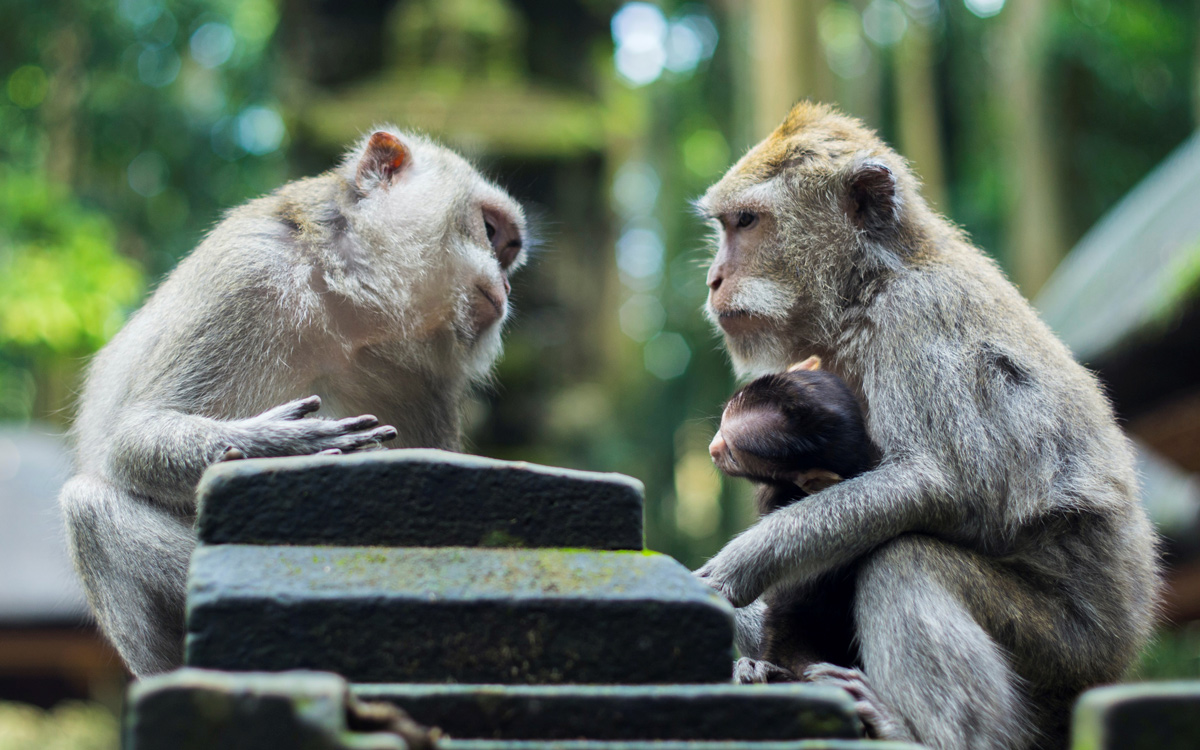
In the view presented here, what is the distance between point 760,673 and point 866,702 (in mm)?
372

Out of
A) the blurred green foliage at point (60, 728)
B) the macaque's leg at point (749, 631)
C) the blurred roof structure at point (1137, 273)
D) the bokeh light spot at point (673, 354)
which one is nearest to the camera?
the macaque's leg at point (749, 631)

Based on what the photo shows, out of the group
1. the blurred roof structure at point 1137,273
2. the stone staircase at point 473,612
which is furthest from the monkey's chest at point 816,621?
the blurred roof structure at point 1137,273

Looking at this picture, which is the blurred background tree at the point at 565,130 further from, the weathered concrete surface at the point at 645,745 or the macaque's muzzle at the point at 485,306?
the weathered concrete surface at the point at 645,745

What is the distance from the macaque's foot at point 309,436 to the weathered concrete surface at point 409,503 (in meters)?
0.78

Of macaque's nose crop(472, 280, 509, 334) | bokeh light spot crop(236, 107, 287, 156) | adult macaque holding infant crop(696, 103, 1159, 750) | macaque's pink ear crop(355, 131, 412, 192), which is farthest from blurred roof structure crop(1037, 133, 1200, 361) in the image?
bokeh light spot crop(236, 107, 287, 156)

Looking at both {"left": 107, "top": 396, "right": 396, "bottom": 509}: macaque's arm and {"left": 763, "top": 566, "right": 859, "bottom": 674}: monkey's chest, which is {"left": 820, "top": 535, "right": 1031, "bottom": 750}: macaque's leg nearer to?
{"left": 763, "top": 566, "right": 859, "bottom": 674}: monkey's chest

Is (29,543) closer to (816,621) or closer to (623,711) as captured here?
(816,621)

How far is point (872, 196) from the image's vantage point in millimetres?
4039

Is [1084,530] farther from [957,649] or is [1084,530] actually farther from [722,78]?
[722,78]

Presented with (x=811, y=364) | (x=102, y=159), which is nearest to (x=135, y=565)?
(x=811, y=364)

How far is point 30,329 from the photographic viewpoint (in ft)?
39.1

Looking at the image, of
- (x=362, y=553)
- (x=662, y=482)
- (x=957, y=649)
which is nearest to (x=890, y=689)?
(x=957, y=649)

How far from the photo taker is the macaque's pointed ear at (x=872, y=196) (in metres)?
4.00

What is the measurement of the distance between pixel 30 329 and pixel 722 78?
13903 millimetres
